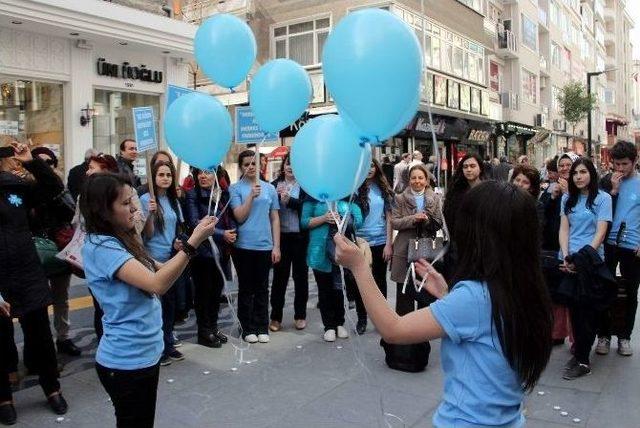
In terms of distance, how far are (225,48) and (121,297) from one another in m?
2.91

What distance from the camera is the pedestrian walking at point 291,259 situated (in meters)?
5.88

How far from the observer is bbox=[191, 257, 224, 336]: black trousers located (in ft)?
17.5

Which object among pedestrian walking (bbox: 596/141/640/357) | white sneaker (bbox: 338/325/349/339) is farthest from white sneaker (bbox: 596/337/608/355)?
white sneaker (bbox: 338/325/349/339)

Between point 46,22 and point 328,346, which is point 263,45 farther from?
point 328,346

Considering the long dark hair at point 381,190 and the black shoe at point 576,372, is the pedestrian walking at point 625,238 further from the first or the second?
the long dark hair at point 381,190

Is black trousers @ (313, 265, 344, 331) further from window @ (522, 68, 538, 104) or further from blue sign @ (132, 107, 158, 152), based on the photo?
window @ (522, 68, 538, 104)

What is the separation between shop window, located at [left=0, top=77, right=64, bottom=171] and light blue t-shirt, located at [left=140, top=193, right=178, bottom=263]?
25.5 ft

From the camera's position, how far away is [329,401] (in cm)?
403

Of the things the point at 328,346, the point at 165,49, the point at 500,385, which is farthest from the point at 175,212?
the point at 165,49

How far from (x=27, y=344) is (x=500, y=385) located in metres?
3.45

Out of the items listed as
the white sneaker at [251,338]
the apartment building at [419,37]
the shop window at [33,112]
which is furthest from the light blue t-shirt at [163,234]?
the apartment building at [419,37]

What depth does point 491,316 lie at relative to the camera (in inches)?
67.4

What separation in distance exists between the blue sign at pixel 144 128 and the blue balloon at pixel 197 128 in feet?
2.51

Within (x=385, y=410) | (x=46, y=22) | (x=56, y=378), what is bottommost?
(x=385, y=410)
